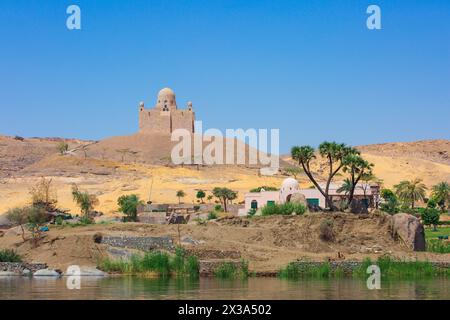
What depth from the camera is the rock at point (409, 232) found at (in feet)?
104

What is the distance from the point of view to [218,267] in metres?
28.0

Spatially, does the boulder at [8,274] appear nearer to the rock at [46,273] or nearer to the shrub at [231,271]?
the rock at [46,273]

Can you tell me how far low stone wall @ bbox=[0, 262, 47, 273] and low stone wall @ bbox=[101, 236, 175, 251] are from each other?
9.48ft

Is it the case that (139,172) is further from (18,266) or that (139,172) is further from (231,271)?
(231,271)

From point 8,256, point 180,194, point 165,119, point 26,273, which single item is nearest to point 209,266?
point 26,273

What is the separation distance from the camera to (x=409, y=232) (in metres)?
32.0

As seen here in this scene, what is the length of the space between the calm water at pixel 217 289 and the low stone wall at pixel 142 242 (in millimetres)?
3482

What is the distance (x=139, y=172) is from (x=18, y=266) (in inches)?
2207

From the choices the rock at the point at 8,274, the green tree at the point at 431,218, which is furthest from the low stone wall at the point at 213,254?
the green tree at the point at 431,218

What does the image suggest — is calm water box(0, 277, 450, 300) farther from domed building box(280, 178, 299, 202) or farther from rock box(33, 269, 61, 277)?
domed building box(280, 178, 299, 202)

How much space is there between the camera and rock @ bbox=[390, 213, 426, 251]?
1251 inches
